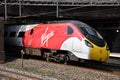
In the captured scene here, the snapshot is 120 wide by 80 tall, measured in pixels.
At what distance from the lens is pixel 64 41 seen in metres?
19.1

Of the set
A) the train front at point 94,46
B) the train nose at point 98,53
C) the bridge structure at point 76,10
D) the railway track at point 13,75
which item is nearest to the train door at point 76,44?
the train front at point 94,46

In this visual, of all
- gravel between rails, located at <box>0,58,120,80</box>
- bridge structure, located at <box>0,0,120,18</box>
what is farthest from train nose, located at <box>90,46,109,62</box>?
bridge structure, located at <box>0,0,120,18</box>

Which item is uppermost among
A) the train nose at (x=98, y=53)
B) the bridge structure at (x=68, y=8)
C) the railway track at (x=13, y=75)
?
the bridge structure at (x=68, y=8)

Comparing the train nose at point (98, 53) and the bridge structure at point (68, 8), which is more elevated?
the bridge structure at point (68, 8)

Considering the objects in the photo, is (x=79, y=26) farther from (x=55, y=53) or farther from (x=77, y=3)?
(x=77, y=3)

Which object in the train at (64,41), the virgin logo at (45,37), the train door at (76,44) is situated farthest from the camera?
the virgin logo at (45,37)

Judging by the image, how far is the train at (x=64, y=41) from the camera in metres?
17.7

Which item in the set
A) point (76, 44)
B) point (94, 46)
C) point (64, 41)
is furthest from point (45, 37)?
point (94, 46)

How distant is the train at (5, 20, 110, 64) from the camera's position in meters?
17.7

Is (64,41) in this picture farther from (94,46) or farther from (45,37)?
(94,46)

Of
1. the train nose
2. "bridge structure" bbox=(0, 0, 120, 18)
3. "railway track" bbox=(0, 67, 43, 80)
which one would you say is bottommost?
"railway track" bbox=(0, 67, 43, 80)

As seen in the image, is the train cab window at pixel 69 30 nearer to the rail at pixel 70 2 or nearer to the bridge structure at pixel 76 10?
the bridge structure at pixel 76 10

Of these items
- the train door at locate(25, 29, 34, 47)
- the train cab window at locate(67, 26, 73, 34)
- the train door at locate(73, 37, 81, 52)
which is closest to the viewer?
the train door at locate(73, 37, 81, 52)

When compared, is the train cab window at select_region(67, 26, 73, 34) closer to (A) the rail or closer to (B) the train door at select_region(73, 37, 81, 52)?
(B) the train door at select_region(73, 37, 81, 52)
